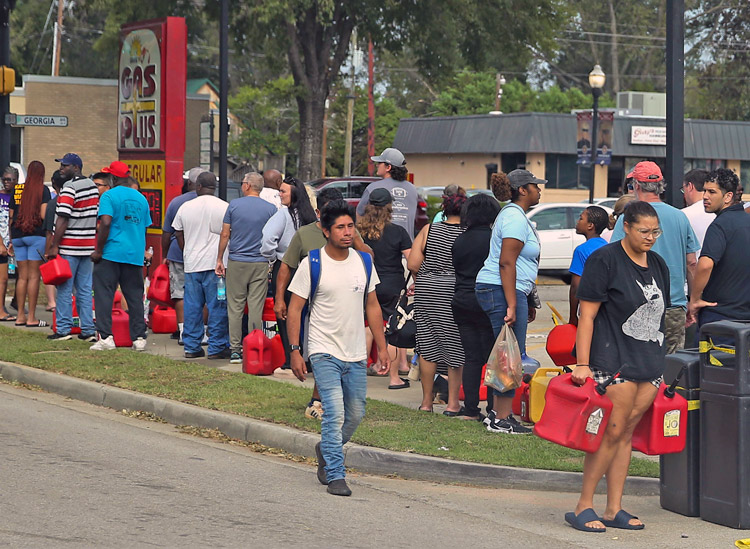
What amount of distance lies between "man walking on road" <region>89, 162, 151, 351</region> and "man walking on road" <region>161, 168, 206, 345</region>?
1.81 ft

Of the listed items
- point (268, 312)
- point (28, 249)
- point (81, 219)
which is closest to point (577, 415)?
point (268, 312)

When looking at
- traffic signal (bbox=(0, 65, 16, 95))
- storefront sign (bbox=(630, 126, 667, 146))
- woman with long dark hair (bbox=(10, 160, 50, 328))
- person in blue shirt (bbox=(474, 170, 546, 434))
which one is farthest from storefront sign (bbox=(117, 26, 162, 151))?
storefront sign (bbox=(630, 126, 667, 146))

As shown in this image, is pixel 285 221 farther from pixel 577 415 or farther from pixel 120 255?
pixel 577 415

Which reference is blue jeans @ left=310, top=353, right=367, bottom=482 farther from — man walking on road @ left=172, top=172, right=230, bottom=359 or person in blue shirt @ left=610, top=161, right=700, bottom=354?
man walking on road @ left=172, top=172, right=230, bottom=359

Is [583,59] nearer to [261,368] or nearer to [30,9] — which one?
[30,9]

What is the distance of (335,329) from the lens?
708 centimetres

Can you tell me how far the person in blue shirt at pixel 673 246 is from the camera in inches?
317

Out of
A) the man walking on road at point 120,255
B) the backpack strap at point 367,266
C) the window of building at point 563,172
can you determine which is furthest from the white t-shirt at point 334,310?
the window of building at point 563,172

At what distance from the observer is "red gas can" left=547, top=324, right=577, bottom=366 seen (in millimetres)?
8664

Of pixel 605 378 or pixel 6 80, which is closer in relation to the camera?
pixel 605 378

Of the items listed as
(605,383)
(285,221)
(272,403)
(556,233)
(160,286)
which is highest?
(556,233)

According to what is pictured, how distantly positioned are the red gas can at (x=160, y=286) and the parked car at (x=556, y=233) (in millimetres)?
10801

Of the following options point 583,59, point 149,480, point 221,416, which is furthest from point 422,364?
point 583,59

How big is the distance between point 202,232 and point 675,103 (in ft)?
17.1
